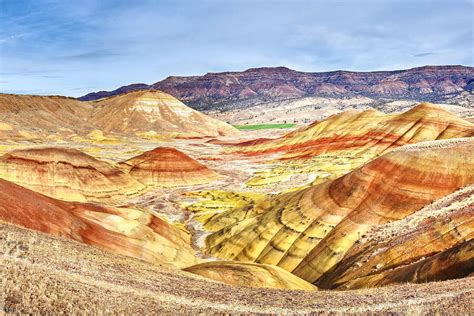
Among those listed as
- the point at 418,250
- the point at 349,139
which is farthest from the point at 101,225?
the point at 349,139

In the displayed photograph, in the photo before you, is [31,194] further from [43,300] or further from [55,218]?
[43,300]

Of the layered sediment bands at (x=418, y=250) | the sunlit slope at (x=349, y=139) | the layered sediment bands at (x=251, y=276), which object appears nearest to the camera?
the layered sediment bands at (x=418, y=250)

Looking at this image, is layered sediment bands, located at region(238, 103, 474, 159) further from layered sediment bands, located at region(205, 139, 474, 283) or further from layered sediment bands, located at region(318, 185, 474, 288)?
layered sediment bands, located at region(318, 185, 474, 288)

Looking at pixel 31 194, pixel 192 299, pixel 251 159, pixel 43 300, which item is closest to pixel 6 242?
pixel 43 300

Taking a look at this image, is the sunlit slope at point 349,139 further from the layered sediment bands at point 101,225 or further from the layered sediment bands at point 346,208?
the layered sediment bands at point 101,225

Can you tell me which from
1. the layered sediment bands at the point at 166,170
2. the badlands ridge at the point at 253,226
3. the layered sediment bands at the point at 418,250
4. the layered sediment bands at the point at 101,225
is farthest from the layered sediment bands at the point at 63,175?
the layered sediment bands at the point at 418,250
